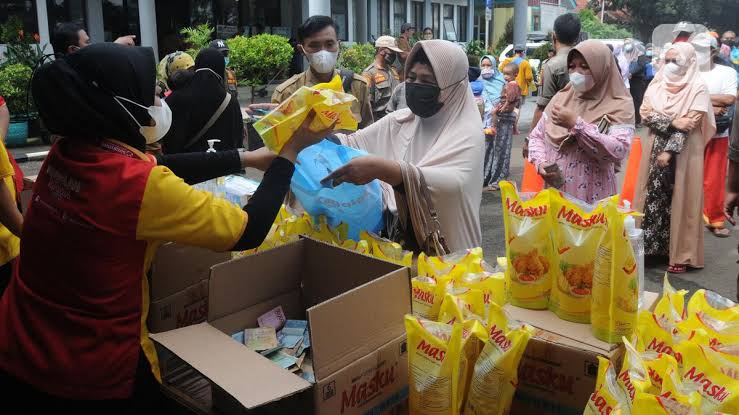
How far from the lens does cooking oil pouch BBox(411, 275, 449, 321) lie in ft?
5.92

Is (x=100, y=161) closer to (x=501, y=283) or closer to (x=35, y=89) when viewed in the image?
(x=35, y=89)

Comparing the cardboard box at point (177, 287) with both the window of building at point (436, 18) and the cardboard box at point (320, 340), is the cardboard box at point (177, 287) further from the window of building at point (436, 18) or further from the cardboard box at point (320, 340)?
the window of building at point (436, 18)

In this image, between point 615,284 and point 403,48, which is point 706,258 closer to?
point 615,284

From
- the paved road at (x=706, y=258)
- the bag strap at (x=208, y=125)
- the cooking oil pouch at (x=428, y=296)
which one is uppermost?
the bag strap at (x=208, y=125)

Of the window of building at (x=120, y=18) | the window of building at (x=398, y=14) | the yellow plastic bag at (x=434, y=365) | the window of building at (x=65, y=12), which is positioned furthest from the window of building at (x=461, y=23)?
the yellow plastic bag at (x=434, y=365)

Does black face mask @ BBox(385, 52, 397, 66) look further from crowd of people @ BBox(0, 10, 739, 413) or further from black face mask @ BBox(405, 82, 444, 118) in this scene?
black face mask @ BBox(405, 82, 444, 118)

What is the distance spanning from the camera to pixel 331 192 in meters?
2.35

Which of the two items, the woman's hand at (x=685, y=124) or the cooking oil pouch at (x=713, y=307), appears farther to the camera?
the woman's hand at (x=685, y=124)

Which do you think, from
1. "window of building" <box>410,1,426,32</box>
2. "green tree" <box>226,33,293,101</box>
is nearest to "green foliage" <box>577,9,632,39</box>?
"window of building" <box>410,1,426,32</box>

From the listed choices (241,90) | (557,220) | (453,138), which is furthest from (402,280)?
(241,90)

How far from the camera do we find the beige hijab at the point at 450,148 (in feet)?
8.02

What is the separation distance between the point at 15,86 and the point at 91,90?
32.4 feet

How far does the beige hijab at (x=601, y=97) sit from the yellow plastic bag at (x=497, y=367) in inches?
92.6

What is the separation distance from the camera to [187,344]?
5.58 ft
